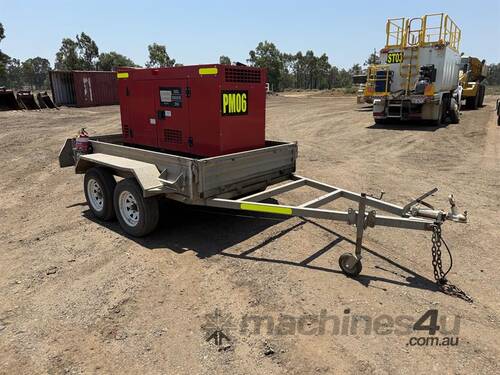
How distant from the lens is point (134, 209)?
5148 millimetres

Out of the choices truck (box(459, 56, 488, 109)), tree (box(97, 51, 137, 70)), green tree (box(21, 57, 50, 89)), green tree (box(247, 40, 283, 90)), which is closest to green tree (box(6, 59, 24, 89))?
green tree (box(21, 57, 50, 89))

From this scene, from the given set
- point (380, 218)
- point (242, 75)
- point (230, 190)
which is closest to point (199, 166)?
point (230, 190)

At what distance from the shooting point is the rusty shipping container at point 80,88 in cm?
2717

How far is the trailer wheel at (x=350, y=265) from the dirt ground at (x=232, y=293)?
0.33 ft

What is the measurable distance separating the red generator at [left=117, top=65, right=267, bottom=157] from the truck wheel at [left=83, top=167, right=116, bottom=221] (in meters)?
0.93

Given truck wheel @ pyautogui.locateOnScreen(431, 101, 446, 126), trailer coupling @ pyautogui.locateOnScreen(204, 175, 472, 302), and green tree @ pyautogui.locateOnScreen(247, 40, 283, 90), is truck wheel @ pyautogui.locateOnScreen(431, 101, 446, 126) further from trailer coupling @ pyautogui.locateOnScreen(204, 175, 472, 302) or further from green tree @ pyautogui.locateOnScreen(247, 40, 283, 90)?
green tree @ pyautogui.locateOnScreen(247, 40, 283, 90)

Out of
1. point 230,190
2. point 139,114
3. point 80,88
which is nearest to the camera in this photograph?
point 230,190

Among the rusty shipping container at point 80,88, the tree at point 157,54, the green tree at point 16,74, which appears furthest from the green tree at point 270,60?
the green tree at point 16,74

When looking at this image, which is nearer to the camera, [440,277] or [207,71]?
[440,277]

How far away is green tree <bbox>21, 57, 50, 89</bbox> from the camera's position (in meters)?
115

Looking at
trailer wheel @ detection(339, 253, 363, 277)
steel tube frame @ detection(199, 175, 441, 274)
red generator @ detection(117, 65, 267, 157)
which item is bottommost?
trailer wheel @ detection(339, 253, 363, 277)

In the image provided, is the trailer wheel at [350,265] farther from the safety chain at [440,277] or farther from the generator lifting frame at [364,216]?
the safety chain at [440,277]

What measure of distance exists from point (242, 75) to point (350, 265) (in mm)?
2892

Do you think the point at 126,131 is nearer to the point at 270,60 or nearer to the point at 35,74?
the point at 270,60
